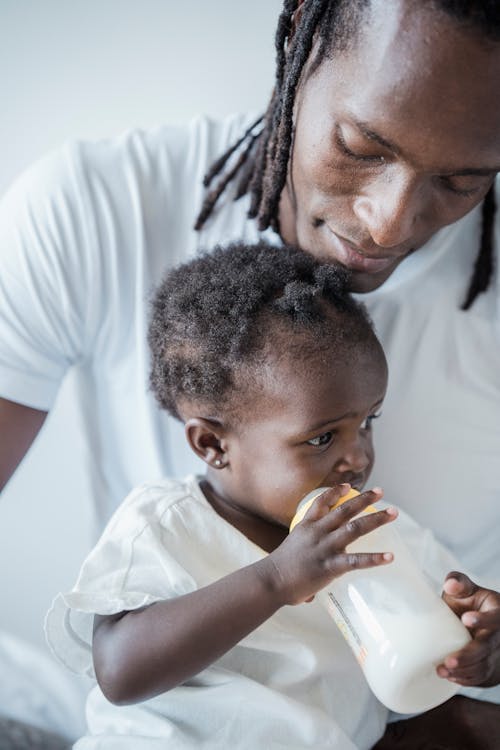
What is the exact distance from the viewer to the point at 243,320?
3.54 ft

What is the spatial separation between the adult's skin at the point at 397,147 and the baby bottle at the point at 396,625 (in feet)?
1.18

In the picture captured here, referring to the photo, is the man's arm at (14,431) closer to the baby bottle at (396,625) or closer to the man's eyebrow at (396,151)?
the baby bottle at (396,625)

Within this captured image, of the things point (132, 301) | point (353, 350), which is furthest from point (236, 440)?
point (132, 301)

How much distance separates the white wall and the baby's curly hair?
1.69 feet

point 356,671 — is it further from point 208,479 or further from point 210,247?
point 210,247

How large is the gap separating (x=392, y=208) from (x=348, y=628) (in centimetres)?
52

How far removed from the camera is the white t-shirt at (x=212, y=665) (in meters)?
1.05

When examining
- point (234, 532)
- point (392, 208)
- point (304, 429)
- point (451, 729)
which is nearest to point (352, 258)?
point (392, 208)

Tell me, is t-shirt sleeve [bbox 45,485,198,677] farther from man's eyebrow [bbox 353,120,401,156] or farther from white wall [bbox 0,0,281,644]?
man's eyebrow [bbox 353,120,401,156]

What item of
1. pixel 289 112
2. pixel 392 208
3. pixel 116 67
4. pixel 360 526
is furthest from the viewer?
pixel 116 67

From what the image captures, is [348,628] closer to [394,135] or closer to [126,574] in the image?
[126,574]

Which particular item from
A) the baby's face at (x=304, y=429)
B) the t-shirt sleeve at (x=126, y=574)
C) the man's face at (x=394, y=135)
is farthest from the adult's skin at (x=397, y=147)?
the t-shirt sleeve at (x=126, y=574)

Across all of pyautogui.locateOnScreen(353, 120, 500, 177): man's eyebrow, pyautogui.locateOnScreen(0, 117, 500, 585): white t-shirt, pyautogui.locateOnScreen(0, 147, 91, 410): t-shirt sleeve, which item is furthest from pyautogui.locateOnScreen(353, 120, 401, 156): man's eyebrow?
pyautogui.locateOnScreen(0, 147, 91, 410): t-shirt sleeve

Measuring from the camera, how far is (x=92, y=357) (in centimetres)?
143
